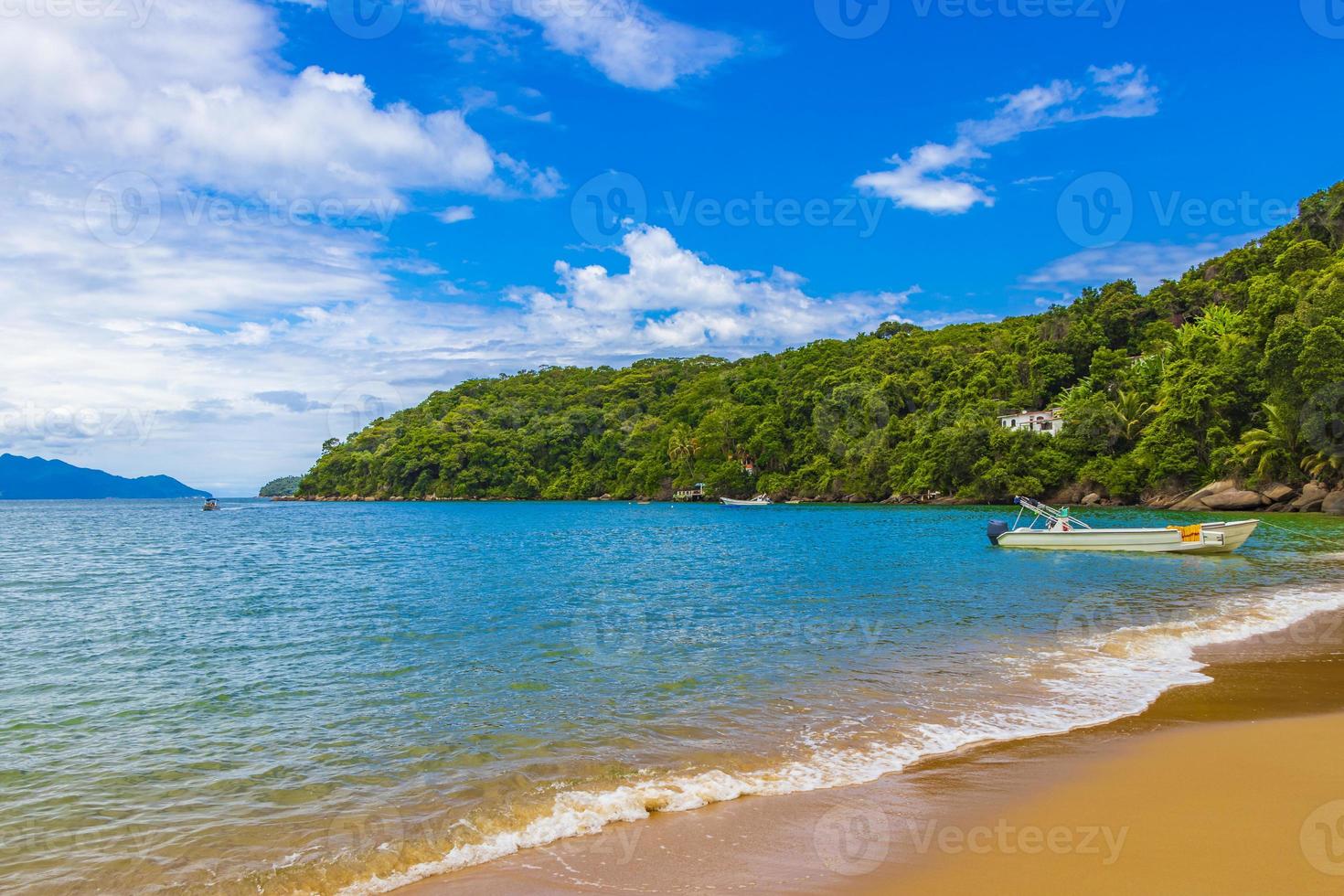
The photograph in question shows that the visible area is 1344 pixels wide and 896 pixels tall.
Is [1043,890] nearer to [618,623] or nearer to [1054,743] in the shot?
[1054,743]

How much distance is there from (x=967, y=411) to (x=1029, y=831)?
8334 cm

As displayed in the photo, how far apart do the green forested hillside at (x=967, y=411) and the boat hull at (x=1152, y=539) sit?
2671cm

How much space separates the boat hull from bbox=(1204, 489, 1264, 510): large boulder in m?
28.5

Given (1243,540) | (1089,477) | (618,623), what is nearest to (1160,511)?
(1089,477)

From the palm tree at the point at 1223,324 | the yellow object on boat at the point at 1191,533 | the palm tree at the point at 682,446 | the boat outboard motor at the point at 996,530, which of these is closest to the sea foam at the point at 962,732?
the yellow object on boat at the point at 1191,533

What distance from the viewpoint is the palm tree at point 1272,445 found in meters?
53.2

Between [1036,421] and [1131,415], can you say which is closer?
[1131,415]

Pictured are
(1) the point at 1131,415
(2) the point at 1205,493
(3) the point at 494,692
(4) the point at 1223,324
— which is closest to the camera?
(3) the point at 494,692

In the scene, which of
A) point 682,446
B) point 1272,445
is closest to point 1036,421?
point 1272,445

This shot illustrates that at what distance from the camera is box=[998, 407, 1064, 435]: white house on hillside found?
7981cm

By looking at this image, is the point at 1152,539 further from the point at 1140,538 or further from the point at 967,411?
the point at 967,411

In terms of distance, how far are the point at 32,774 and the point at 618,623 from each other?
10472mm

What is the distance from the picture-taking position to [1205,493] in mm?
57719

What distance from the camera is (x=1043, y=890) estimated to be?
511cm
